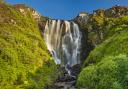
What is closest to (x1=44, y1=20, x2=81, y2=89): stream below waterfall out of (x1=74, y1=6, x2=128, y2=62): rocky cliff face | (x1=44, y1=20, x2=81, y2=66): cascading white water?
(x1=44, y1=20, x2=81, y2=66): cascading white water

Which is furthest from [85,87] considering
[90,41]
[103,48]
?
[90,41]

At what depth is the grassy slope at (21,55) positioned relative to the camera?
1885 inches

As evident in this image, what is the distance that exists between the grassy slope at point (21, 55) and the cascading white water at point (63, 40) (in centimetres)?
267

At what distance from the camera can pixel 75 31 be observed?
69125 mm

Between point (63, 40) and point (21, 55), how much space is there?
1578cm

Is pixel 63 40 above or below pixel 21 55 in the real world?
above

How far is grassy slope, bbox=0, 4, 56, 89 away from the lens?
4788 centimetres

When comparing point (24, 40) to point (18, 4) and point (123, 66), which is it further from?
point (123, 66)

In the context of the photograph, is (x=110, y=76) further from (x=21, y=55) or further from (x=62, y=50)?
(x=62, y=50)

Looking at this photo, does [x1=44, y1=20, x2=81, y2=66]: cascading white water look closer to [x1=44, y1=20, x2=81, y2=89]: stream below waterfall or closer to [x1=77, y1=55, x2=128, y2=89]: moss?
[x1=44, y1=20, x2=81, y2=89]: stream below waterfall

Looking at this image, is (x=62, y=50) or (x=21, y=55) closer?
(x=21, y=55)

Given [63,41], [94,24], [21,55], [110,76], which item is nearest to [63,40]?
[63,41]

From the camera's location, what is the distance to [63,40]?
68.3 meters

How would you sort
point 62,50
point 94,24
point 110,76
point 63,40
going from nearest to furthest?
point 110,76, point 62,50, point 63,40, point 94,24
